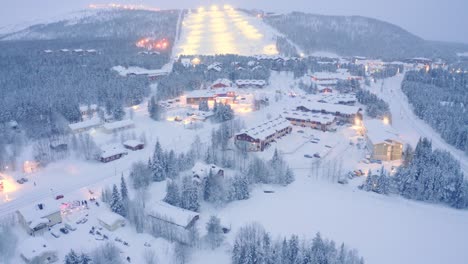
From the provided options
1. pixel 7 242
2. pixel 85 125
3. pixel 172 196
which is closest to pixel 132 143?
pixel 85 125

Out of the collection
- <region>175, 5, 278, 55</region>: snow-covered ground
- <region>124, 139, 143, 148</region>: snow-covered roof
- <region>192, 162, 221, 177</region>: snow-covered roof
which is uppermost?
<region>175, 5, 278, 55</region>: snow-covered ground

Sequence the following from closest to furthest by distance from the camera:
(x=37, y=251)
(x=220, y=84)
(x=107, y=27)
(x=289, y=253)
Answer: (x=289, y=253) → (x=37, y=251) → (x=220, y=84) → (x=107, y=27)

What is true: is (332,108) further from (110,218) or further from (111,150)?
(110,218)

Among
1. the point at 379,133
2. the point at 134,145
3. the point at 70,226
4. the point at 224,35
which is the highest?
the point at 224,35

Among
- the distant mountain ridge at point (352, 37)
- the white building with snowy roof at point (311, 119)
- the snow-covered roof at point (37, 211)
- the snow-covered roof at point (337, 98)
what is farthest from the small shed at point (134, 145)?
the distant mountain ridge at point (352, 37)

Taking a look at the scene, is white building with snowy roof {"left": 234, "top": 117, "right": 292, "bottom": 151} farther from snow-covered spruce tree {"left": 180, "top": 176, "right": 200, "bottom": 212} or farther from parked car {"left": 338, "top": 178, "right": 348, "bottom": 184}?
snow-covered spruce tree {"left": 180, "top": 176, "right": 200, "bottom": 212}

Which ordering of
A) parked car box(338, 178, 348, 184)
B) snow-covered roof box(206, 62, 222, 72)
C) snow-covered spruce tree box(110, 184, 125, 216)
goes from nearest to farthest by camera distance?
snow-covered spruce tree box(110, 184, 125, 216) → parked car box(338, 178, 348, 184) → snow-covered roof box(206, 62, 222, 72)

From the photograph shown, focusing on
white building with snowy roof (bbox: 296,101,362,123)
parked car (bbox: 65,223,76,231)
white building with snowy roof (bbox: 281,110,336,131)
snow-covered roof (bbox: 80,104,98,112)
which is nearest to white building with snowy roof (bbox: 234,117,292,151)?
white building with snowy roof (bbox: 281,110,336,131)

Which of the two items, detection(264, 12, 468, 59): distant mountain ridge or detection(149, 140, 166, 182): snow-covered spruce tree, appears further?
detection(264, 12, 468, 59): distant mountain ridge
